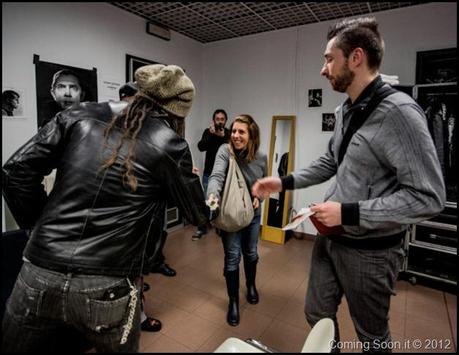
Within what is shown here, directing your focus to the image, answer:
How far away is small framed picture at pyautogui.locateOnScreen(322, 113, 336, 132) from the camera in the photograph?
343 cm

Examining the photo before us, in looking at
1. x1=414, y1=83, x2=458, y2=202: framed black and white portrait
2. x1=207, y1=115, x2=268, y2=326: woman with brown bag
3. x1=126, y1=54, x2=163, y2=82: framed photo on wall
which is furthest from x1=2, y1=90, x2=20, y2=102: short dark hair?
x1=414, y1=83, x2=458, y2=202: framed black and white portrait

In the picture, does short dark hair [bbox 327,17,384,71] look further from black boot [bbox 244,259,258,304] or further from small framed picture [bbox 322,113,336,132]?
small framed picture [bbox 322,113,336,132]

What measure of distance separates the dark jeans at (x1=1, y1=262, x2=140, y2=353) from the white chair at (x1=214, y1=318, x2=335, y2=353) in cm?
37

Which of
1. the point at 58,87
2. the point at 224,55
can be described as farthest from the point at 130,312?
the point at 224,55

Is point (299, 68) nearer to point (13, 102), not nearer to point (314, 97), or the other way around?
point (314, 97)

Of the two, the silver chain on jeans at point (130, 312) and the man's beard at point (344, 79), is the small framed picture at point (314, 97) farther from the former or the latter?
the silver chain on jeans at point (130, 312)

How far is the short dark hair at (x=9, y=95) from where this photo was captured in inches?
89.6

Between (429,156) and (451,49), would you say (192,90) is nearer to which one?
(429,156)

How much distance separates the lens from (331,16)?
10.7 ft

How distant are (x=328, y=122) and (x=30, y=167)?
10.5ft

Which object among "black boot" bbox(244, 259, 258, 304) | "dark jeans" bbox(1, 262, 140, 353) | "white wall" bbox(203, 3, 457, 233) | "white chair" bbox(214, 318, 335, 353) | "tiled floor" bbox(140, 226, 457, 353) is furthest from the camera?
"white wall" bbox(203, 3, 457, 233)

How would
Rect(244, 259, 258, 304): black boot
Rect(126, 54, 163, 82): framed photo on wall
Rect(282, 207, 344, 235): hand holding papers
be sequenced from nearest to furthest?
Rect(282, 207, 344, 235): hand holding papers < Rect(244, 259, 258, 304): black boot < Rect(126, 54, 163, 82): framed photo on wall

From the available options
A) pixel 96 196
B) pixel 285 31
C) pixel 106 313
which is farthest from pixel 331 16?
pixel 106 313

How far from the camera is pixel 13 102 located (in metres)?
2.36
